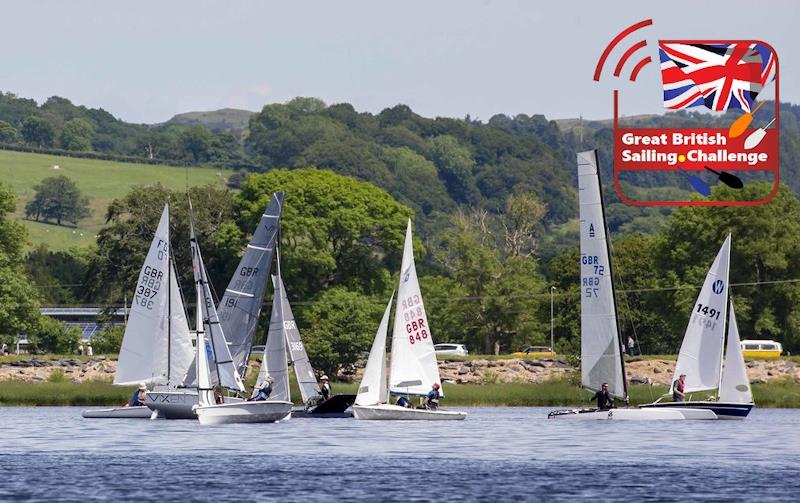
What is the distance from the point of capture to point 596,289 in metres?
64.5

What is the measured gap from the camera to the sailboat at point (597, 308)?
211ft

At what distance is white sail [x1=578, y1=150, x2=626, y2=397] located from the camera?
64312mm

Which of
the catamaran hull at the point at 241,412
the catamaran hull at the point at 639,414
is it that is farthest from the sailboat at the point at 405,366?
the catamaran hull at the point at 639,414

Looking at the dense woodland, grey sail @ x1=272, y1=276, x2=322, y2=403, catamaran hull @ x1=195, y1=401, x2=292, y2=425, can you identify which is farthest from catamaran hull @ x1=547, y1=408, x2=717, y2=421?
the dense woodland

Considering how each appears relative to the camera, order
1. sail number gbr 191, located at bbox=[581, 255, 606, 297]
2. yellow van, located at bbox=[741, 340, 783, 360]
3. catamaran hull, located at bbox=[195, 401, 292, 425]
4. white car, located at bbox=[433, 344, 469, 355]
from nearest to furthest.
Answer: catamaran hull, located at bbox=[195, 401, 292, 425]
sail number gbr 191, located at bbox=[581, 255, 606, 297]
yellow van, located at bbox=[741, 340, 783, 360]
white car, located at bbox=[433, 344, 469, 355]

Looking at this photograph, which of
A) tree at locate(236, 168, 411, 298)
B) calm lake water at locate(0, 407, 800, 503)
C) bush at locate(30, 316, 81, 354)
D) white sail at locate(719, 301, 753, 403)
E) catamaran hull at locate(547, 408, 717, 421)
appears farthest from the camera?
bush at locate(30, 316, 81, 354)

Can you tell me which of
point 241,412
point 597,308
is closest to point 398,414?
point 241,412

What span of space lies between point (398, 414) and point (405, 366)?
1.86 m

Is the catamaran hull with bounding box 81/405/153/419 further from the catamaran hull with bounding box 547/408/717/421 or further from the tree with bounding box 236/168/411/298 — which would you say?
the tree with bounding box 236/168/411/298

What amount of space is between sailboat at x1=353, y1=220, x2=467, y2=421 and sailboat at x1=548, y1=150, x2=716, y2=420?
4.99 meters

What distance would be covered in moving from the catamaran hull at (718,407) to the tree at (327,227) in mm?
48702

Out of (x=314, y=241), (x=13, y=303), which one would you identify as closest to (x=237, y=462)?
(x=13, y=303)

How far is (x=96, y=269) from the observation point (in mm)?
121500

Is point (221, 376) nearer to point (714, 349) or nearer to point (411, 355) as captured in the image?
point (411, 355)
